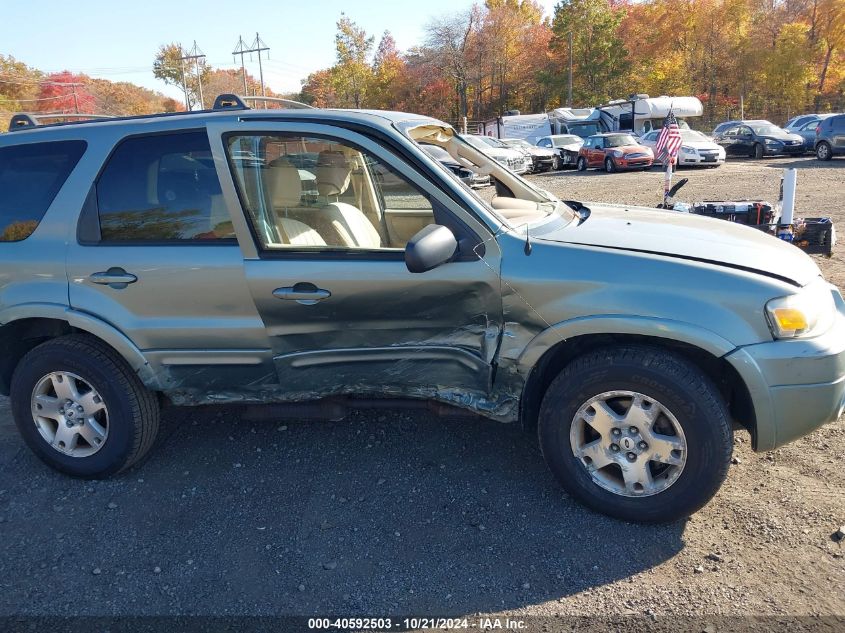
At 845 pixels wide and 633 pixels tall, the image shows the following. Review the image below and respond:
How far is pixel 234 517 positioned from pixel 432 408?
3.75 ft

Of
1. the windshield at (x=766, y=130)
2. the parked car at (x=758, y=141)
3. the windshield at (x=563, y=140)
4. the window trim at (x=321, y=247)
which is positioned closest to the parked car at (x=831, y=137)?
the parked car at (x=758, y=141)

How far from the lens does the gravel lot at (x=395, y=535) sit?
2711 millimetres

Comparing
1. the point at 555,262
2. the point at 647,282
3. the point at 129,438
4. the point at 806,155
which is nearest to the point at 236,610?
the point at 129,438

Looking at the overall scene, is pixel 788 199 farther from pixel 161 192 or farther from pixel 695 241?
pixel 161 192

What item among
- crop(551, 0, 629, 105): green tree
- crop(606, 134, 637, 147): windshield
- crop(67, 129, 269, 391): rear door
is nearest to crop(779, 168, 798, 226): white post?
crop(67, 129, 269, 391): rear door

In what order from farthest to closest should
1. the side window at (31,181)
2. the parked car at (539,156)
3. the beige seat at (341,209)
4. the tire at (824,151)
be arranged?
the parked car at (539,156) → the tire at (824,151) → the side window at (31,181) → the beige seat at (341,209)

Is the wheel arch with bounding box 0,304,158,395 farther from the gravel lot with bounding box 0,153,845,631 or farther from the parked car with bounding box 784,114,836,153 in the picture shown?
the parked car with bounding box 784,114,836,153

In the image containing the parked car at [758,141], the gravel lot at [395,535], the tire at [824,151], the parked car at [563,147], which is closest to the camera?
the gravel lot at [395,535]

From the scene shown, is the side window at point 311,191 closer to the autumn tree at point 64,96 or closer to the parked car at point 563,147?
the parked car at point 563,147

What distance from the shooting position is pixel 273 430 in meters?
4.26

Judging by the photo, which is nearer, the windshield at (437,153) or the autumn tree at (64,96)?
the windshield at (437,153)

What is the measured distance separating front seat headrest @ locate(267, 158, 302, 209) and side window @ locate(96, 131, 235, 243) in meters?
0.26

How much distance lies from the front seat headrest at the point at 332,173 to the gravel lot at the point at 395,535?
152 cm

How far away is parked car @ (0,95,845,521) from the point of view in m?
2.89
